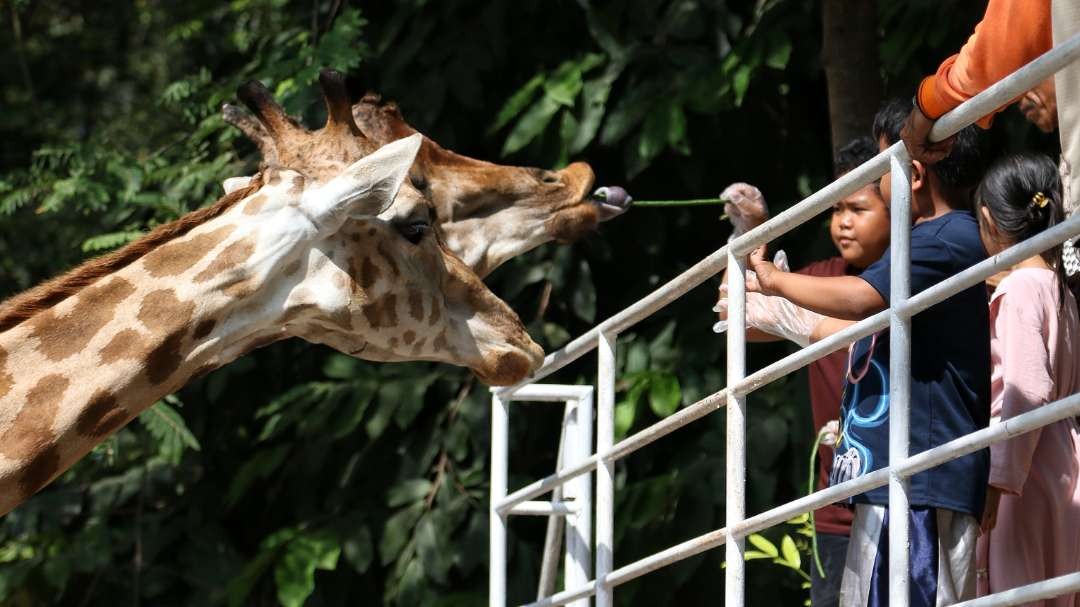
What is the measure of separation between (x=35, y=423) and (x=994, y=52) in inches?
94.0

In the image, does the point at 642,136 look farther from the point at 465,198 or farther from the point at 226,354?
the point at 226,354

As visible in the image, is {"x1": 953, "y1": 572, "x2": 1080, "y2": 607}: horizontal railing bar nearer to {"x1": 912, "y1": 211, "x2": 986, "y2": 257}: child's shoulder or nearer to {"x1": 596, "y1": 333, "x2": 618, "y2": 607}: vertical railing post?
{"x1": 912, "y1": 211, "x2": 986, "y2": 257}: child's shoulder

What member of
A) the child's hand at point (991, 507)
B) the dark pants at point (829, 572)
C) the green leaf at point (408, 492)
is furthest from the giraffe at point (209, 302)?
the green leaf at point (408, 492)

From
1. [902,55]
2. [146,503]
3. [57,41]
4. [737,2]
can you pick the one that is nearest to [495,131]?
[737,2]

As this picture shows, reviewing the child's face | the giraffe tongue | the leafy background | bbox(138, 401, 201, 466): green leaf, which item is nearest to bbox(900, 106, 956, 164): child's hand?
the child's face

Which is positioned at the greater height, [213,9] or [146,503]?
[213,9]

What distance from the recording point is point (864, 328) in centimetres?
317

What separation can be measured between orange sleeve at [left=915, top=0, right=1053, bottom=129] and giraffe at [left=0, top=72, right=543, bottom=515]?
1525 mm

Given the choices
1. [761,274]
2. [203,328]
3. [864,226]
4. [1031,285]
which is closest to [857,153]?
[864,226]

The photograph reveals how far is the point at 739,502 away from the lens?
11.9ft

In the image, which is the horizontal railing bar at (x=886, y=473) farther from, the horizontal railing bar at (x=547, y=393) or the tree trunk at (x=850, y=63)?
the tree trunk at (x=850, y=63)

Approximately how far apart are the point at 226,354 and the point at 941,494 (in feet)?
6.19

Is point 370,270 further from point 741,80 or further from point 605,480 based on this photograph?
point 741,80

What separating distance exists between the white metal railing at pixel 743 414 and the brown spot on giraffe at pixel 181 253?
1.03m
